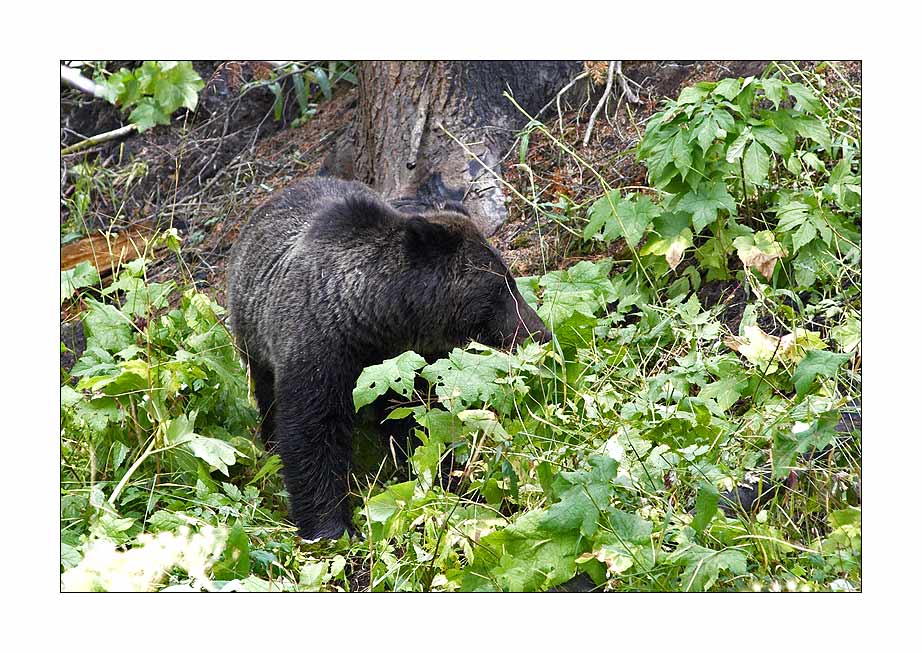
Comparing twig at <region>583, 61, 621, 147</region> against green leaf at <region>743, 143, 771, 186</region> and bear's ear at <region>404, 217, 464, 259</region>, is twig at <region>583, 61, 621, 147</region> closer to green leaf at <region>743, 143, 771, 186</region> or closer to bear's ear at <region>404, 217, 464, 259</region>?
green leaf at <region>743, 143, 771, 186</region>

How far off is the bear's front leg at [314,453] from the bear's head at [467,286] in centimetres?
74

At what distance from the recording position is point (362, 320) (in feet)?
16.7

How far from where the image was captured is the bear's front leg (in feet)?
16.5

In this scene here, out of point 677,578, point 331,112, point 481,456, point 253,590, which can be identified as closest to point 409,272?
point 481,456

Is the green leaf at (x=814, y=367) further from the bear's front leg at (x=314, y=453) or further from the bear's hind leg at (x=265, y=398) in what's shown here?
the bear's hind leg at (x=265, y=398)

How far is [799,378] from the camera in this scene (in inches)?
159

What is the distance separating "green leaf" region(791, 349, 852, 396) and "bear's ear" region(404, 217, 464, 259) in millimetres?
1891

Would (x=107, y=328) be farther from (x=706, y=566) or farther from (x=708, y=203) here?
(x=706, y=566)

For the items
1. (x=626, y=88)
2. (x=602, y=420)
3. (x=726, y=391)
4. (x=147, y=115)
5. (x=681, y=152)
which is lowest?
(x=602, y=420)

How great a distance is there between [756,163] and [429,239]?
2.02 m

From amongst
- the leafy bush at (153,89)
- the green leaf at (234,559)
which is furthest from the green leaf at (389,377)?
the leafy bush at (153,89)

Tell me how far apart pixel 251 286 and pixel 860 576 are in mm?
3850

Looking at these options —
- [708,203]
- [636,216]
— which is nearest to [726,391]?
[708,203]

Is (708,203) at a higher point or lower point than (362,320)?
higher
